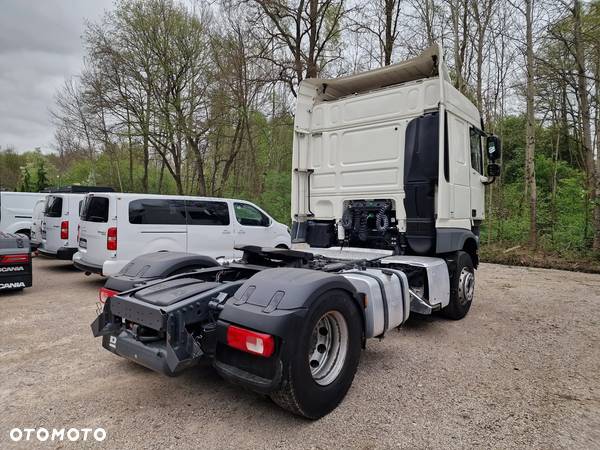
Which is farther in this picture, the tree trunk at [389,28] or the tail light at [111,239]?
the tree trunk at [389,28]

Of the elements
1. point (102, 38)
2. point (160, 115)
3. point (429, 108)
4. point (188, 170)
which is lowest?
point (429, 108)

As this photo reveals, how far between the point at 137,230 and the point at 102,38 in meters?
16.9

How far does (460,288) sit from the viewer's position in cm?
539

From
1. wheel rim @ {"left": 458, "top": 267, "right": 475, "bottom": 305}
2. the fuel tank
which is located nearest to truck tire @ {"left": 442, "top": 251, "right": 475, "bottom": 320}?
wheel rim @ {"left": 458, "top": 267, "right": 475, "bottom": 305}

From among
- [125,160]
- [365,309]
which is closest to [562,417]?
[365,309]

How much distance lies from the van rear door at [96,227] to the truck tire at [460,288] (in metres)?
5.52

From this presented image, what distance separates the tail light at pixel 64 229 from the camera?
9055 mm

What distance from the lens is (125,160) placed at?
27.4 meters

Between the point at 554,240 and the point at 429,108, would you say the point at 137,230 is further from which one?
the point at 554,240

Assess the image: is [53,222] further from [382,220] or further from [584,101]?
[584,101]

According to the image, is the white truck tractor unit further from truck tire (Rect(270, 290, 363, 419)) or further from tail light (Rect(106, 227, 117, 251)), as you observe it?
tail light (Rect(106, 227, 117, 251))

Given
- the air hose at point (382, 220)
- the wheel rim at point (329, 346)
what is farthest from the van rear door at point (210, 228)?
the wheel rim at point (329, 346)

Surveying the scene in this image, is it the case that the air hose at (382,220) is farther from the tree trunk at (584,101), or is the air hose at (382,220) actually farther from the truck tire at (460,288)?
the tree trunk at (584,101)

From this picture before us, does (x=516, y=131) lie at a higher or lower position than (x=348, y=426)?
higher
